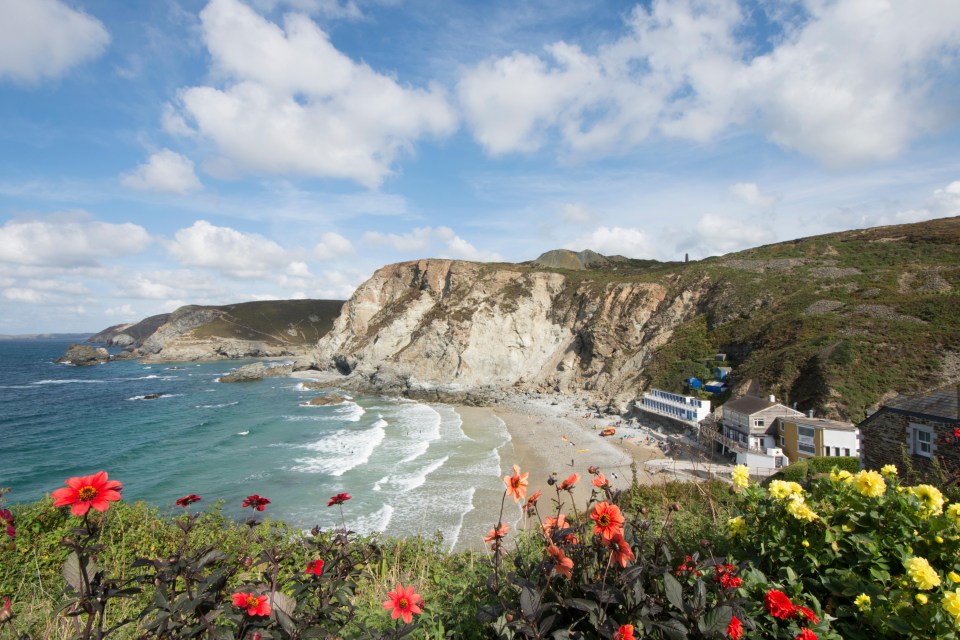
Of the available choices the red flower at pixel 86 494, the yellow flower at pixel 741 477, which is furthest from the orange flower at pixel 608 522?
the red flower at pixel 86 494

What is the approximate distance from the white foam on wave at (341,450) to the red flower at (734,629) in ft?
92.7

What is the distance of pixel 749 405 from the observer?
29.4 m

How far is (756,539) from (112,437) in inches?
1856

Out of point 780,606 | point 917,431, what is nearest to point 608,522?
point 780,606

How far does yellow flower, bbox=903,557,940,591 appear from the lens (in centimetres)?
245

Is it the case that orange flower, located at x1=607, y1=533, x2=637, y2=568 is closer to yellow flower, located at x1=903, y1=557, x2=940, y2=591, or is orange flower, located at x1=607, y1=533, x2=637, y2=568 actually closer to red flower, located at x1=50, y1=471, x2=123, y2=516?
yellow flower, located at x1=903, y1=557, x2=940, y2=591

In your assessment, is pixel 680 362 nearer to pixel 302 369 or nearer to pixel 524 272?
pixel 524 272

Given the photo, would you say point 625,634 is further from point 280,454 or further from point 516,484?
point 280,454

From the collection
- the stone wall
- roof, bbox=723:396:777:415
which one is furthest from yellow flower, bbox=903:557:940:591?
roof, bbox=723:396:777:415

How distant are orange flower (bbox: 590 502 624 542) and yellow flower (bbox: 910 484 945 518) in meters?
2.19

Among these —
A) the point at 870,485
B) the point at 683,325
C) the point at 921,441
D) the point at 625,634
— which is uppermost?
the point at 683,325

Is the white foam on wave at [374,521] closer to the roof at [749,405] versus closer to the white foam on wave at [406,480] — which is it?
the white foam on wave at [406,480]

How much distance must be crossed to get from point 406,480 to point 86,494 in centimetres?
2584

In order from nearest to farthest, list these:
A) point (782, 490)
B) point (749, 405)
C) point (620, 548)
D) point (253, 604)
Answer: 1. point (253, 604)
2. point (620, 548)
3. point (782, 490)
4. point (749, 405)
